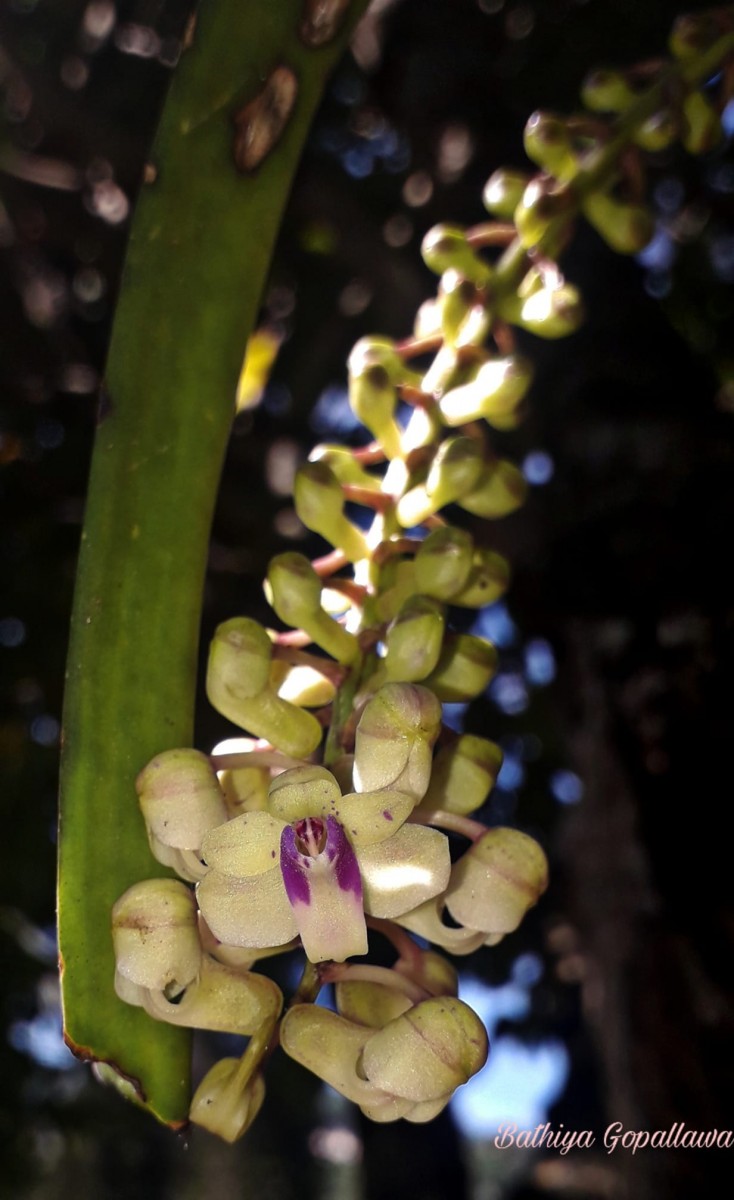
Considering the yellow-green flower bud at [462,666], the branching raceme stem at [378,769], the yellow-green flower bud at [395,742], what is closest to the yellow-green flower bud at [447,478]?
the branching raceme stem at [378,769]

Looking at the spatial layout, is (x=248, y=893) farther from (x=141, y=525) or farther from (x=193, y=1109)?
(x=141, y=525)

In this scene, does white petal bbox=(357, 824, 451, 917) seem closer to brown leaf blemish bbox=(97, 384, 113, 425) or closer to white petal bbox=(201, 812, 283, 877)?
white petal bbox=(201, 812, 283, 877)

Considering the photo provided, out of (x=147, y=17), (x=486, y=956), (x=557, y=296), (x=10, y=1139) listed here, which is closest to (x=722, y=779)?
(x=557, y=296)

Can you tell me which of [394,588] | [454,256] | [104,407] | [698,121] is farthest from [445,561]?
[698,121]

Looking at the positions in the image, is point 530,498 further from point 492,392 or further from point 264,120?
point 264,120

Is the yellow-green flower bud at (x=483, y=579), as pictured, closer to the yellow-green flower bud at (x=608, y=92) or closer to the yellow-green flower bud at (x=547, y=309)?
the yellow-green flower bud at (x=547, y=309)

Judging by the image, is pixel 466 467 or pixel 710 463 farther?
pixel 710 463
